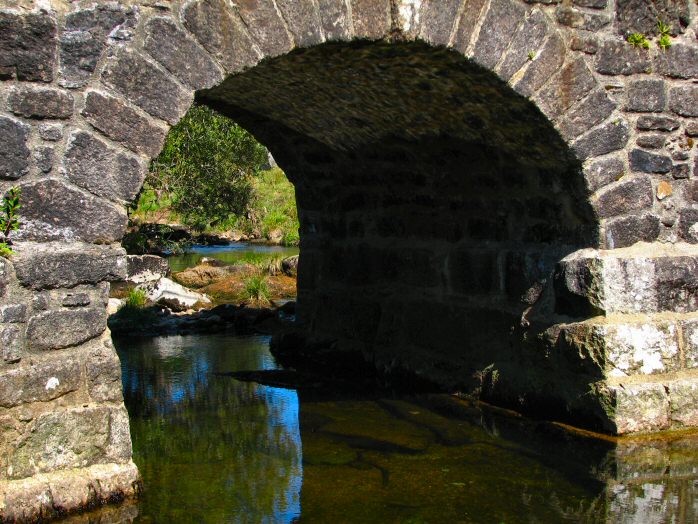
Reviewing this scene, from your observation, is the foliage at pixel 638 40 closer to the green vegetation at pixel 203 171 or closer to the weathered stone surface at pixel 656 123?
the weathered stone surface at pixel 656 123

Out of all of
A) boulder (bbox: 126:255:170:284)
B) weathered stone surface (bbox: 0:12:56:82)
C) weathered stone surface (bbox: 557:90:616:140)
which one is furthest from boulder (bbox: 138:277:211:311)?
weathered stone surface (bbox: 0:12:56:82)

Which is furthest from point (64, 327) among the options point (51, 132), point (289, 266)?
point (289, 266)

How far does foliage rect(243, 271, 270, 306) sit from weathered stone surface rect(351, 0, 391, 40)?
21.8 ft

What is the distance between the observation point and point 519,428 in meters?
5.57

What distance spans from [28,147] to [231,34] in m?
1.08

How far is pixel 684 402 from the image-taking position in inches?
212

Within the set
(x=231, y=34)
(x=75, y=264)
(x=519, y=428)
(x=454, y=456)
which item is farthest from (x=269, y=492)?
→ (x=231, y=34)

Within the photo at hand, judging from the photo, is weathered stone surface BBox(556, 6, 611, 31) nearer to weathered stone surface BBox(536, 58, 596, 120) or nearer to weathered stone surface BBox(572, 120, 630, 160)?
weathered stone surface BBox(536, 58, 596, 120)

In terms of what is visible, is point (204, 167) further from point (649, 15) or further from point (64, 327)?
point (64, 327)

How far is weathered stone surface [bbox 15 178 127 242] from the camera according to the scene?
3.89 metres

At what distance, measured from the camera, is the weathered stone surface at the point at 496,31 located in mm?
4836

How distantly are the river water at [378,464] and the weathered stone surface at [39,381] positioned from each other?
0.61 m

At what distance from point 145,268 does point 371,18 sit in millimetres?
8272

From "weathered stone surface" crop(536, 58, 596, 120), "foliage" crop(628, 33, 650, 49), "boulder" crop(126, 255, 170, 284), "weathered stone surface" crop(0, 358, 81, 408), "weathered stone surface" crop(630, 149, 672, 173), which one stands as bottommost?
"weathered stone surface" crop(0, 358, 81, 408)
